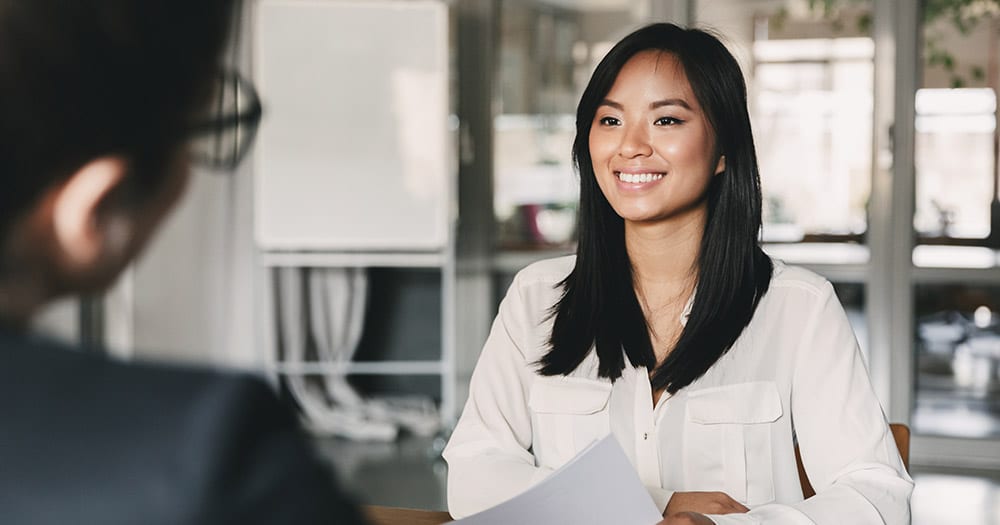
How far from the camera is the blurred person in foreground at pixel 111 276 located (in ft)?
1.31

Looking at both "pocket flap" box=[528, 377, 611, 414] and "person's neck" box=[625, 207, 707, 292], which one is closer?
"pocket flap" box=[528, 377, 611, 414]

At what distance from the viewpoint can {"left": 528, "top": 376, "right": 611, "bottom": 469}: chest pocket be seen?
1559mm

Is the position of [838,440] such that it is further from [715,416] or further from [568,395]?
[568,395]

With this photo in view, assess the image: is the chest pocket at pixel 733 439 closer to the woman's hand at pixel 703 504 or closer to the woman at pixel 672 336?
the woman at pixel 672 336

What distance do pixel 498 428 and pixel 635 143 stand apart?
0.44 meters

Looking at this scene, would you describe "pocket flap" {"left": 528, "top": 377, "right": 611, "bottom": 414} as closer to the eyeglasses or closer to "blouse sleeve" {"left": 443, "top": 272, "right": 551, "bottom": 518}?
"blouse sleeve" {"left": 443, "top": 272, "right": 551, "bottom": 518}

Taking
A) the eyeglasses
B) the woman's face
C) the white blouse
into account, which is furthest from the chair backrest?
the eyeglasses

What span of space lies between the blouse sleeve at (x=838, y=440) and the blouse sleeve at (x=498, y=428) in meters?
0.33

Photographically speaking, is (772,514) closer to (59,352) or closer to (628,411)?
(628,411)

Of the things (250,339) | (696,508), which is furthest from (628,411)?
(250,339)

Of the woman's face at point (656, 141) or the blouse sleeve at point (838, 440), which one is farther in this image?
the woman's face at point (656, 141)

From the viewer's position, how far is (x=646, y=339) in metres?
1.60

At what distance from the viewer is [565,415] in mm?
1569

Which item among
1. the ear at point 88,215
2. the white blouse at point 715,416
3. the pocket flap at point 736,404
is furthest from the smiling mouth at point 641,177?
the ear at point 88,215
